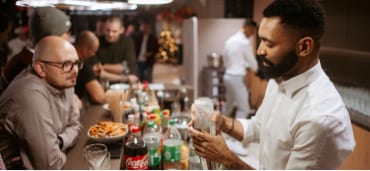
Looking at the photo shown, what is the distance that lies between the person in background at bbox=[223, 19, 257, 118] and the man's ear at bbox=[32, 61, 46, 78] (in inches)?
127

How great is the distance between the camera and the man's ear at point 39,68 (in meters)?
1.39

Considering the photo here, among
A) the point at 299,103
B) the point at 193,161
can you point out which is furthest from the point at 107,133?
the point at 299,103

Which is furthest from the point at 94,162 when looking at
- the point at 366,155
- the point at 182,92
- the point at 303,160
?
the point at 182,92

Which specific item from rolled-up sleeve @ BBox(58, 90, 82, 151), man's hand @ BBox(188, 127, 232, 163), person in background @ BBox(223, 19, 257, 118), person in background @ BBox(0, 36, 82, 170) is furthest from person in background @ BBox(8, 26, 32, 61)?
person in background @ BBox(223, 19, 257, 118)

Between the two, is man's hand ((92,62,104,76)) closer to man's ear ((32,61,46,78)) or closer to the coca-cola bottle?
man's ear ((32,61,46,78))

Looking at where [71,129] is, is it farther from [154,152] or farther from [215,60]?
[215,60]

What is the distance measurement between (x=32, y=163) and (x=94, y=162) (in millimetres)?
239

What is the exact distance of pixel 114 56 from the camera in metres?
2.99

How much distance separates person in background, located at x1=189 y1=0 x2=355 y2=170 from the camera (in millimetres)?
1023

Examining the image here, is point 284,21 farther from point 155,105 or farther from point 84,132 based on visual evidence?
point 155,105

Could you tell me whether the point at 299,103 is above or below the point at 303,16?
below

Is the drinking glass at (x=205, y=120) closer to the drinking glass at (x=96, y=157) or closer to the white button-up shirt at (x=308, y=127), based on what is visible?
the white button-up shirt at (x=308, y=127)

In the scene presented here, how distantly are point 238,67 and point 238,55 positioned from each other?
0.50 feet

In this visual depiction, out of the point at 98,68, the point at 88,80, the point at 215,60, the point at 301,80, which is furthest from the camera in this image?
the point at 215,60
